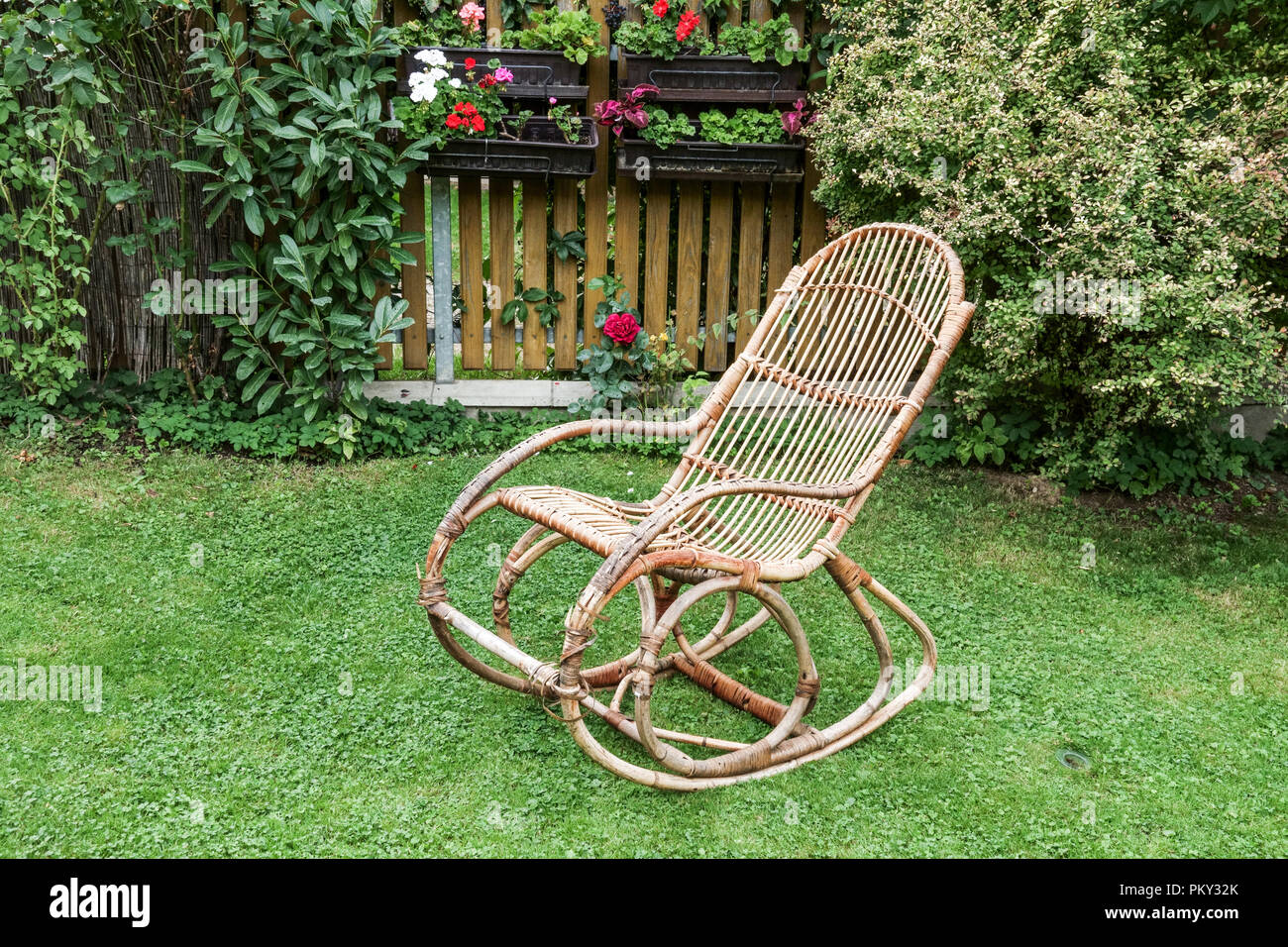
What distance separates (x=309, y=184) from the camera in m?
4.19

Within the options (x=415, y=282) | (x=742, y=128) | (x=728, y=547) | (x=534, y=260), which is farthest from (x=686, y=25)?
(x=728, y=547)

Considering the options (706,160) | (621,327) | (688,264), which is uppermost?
(706,160)

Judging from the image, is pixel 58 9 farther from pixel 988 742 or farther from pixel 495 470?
pixel 988 742

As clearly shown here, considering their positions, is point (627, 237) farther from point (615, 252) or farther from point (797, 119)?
point (797, 119)

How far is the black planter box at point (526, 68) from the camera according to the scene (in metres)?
4.52

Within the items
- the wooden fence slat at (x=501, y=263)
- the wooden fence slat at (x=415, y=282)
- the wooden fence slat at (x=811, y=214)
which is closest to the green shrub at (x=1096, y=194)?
the wooden fence slat at (x=811, y=214)

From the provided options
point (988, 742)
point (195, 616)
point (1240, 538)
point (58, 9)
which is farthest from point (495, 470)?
point (1240, 538)

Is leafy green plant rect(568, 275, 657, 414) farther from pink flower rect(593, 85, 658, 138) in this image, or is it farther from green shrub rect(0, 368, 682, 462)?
pink flower rect(593, 85, 658, 138)

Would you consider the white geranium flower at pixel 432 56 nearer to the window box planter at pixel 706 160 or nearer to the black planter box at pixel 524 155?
the black planter box at pixel 524 155

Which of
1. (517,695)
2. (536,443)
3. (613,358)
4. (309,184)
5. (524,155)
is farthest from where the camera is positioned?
(613,358)

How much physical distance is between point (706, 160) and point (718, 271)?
1.84 feet

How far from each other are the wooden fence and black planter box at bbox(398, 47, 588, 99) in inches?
8.1

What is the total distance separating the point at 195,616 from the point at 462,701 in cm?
97

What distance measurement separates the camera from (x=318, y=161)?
4070 millimetres
